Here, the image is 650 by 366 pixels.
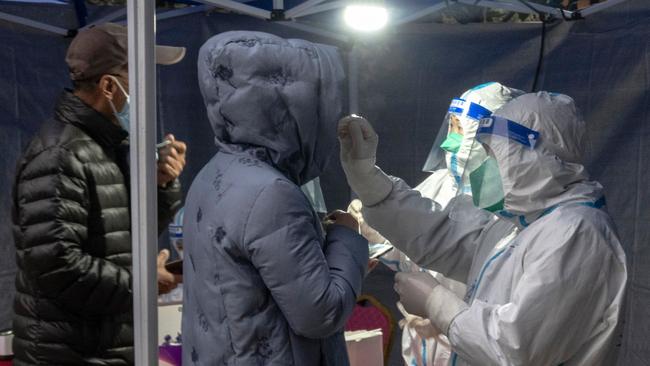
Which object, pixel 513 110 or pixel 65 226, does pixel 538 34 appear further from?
pixel 65 226

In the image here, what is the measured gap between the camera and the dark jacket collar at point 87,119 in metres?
2.18

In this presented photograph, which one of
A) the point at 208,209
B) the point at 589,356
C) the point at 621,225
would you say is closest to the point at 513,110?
the point at 589,356

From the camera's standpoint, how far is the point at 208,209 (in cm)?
161

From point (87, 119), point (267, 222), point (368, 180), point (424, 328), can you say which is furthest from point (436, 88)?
point (267, 222)

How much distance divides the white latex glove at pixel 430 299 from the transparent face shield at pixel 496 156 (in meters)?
0.25

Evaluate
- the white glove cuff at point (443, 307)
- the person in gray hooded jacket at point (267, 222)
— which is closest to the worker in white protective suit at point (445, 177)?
the white glove cuff at point (443, 307)

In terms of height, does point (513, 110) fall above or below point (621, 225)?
above

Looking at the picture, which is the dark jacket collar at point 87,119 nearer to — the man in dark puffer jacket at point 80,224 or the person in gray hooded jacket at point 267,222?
the man in dark puffer jacket at point 80,224

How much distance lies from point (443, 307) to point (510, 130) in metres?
0.44

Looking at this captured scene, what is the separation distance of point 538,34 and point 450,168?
1.20m

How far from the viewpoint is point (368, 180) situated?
2.28 metres

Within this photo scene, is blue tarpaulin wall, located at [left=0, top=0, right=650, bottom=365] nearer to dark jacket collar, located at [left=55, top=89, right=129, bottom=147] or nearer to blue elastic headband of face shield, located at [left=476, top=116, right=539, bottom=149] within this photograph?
dark jacket collar, located at [left=55, top=89, right=129, bottom=147]

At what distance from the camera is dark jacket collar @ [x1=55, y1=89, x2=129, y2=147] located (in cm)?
218

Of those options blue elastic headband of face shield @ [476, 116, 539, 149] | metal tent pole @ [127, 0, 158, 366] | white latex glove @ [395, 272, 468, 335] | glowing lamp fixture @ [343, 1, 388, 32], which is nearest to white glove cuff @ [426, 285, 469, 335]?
white latex glove @ [395, 272, 468, 335]
